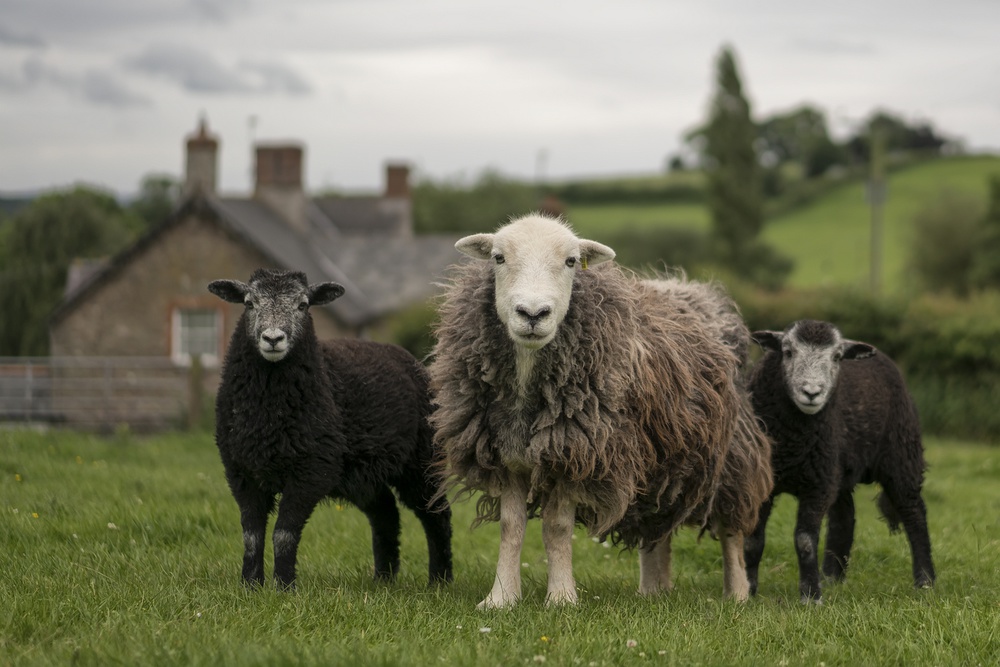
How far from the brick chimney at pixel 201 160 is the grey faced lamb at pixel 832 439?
1082 inches

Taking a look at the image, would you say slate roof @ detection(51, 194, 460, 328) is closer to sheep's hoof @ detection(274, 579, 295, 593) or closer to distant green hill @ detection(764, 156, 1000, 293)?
sheep's hoof @ detection(274, 579, 295, 593)

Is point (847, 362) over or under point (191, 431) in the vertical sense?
over

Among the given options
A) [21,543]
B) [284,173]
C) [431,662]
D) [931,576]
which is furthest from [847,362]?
[284,173]

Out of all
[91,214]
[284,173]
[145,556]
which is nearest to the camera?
[145,556]

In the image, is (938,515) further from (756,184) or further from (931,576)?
(756,184)

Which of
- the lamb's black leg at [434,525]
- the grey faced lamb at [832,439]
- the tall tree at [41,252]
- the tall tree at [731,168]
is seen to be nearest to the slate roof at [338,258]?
the tall tree at [41,252]

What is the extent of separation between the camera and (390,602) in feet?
20.7

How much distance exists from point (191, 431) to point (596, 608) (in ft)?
38.7

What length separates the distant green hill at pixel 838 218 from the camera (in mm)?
64938

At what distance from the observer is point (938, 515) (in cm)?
1148

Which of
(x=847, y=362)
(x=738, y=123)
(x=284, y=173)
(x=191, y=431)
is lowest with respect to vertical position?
(x=191, y=431)

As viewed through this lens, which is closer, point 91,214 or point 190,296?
point 190,296

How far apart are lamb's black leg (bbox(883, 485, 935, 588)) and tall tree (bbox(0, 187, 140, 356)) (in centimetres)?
3623

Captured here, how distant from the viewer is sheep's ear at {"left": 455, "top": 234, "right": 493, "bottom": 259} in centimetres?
701
